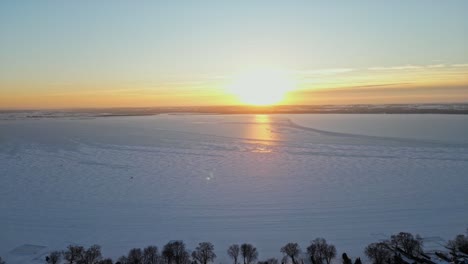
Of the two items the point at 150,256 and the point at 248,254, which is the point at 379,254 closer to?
the point at 248,254

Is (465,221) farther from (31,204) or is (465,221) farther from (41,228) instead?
(31,204)

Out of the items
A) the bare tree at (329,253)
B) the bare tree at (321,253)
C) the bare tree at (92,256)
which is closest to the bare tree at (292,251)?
the bare tree at (321,253)

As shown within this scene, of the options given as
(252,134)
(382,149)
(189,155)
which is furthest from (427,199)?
(252,134)

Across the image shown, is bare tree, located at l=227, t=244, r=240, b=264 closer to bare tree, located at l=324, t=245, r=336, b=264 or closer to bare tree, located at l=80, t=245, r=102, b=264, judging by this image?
bare tree, located at l=324, t=245, r=336, b=264

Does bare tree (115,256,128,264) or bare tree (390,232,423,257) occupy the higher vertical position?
bare tree (390,232,423,257)

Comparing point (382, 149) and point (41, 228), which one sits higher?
point (382, 149)

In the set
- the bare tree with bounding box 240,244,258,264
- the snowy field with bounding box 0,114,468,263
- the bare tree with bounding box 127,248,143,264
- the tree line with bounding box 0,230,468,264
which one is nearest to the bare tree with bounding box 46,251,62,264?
the tree line with bounding box 0,230,468,264

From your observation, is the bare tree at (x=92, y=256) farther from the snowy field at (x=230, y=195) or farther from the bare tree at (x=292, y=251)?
the bare tree at (x=292, y=251)
